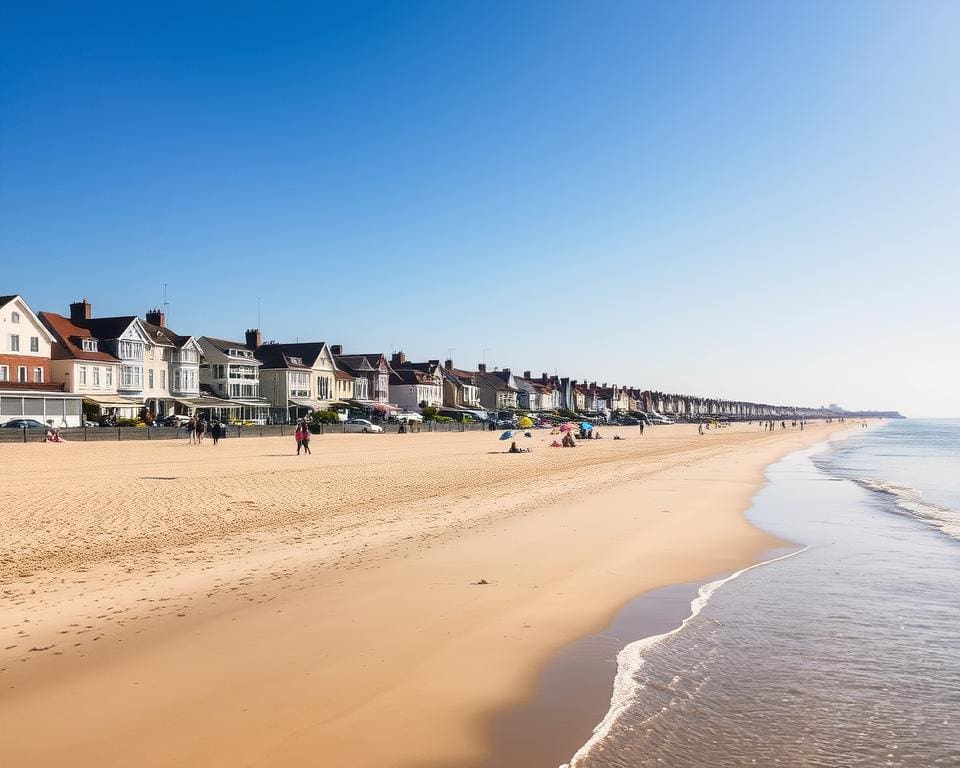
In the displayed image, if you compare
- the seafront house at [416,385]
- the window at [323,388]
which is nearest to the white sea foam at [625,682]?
the window at [323,388]

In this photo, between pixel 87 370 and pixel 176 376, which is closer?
pixel 87 370

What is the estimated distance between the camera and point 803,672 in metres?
6.59

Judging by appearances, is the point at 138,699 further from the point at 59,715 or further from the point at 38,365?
the point at 38,365

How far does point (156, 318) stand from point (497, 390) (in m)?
62.4

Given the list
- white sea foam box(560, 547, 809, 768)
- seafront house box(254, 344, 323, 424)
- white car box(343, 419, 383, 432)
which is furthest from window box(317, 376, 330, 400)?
white sea foam box(560, 547, 809, 768)

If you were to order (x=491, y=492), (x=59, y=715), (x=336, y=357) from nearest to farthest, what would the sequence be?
(x=59, y=715), (x=491, y=492), (x=336, y=357)

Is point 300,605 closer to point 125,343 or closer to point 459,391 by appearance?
point 125,343

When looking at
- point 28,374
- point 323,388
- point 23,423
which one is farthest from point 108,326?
point 323,388

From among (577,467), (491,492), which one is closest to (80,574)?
(491,492)

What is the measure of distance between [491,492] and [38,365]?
4455cm

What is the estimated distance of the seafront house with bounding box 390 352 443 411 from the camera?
93875 mm

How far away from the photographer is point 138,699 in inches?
221

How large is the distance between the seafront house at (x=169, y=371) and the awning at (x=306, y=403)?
423 inches

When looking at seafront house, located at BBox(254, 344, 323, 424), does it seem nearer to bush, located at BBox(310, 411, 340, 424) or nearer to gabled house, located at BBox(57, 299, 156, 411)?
bush, located at BBox(310, 411, 340, 424)
